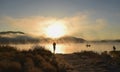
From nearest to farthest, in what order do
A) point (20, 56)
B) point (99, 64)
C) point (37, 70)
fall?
1. point (37, 70)
2. point (20, 56)
3. point (99, 64)

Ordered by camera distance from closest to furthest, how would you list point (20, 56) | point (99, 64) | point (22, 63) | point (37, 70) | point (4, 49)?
point (37, 70)
point (22, 63)
point (20, 56)
point (99, 64)
point (4, 49)

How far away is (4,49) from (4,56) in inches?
349

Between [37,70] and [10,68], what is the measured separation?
2045 millimetres

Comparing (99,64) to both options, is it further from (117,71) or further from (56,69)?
(56,69)

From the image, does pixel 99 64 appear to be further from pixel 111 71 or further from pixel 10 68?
pixel 10 68

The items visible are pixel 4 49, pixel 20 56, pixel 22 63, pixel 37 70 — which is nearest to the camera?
pixel 37 70

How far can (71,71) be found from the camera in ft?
92.0

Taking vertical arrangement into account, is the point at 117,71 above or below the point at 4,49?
below

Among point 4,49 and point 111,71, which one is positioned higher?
point 4,49

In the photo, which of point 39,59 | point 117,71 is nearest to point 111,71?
point 117,71

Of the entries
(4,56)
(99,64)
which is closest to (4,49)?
(4,56)

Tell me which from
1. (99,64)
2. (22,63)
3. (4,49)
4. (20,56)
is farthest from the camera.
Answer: (4,49)

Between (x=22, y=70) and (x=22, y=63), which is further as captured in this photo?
(x=22, y=63)

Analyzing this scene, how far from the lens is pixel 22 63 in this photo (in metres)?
26.8
